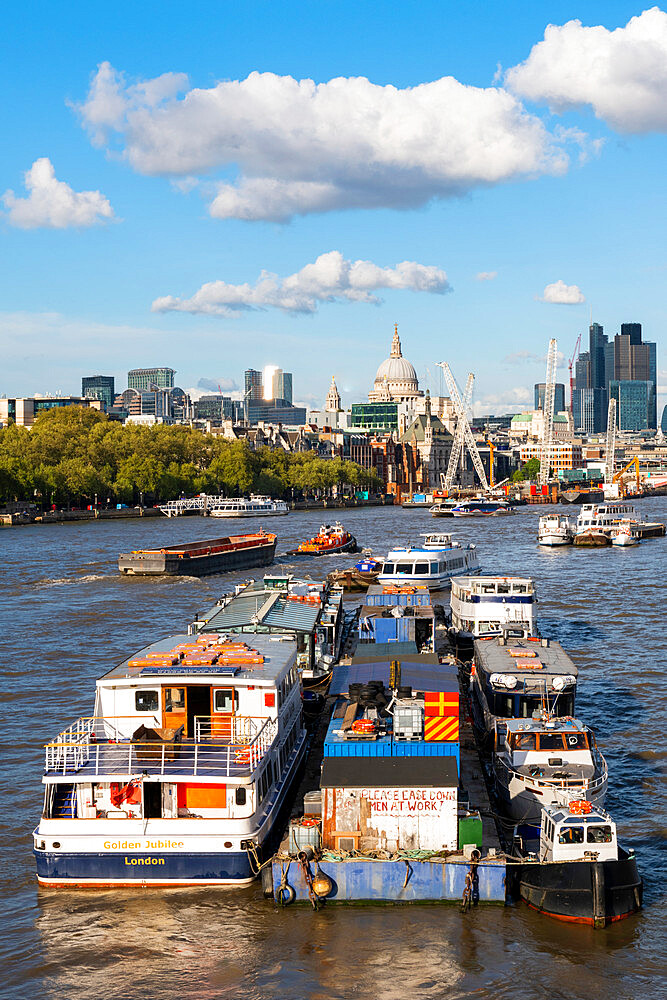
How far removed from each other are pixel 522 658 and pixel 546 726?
292 inches

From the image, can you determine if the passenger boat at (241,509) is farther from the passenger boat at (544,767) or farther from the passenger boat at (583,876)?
the passenger boat at (583,876)

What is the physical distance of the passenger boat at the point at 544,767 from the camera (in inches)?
1016

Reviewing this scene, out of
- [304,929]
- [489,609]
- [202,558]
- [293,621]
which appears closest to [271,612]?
[293,621]

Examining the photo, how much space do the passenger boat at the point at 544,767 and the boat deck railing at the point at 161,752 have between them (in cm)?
570

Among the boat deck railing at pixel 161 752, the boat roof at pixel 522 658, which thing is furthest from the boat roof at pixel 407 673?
the boat deck railing at pixel 161 752

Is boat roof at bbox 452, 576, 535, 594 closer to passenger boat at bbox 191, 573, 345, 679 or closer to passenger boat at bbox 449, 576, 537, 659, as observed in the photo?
passenger boat at bbox 449, 576, 537, 659

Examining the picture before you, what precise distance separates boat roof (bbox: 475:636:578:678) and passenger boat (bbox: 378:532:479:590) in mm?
30811

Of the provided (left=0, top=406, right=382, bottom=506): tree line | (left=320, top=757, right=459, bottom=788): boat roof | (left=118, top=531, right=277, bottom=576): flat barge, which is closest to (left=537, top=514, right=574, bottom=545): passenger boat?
(left=118, top=531, right=277, bottom=576): flat barge

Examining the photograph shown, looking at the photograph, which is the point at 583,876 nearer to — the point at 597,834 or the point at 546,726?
the point at 597,834

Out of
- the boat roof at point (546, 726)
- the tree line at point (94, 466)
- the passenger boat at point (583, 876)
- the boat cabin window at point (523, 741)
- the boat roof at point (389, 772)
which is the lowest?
the passenger boat at point (583, 876)

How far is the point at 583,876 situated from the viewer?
22.2 meters

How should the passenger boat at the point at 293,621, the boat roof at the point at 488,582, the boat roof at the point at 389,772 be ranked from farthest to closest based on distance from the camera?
1. the boat roof at the point at 488,582
2. the passenger boat at the point at 293,621
3. the boat roof at the point at 389,772

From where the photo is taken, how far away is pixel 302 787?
1133 inches

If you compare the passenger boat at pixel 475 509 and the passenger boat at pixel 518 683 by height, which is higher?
the passenger boat at pixel 518 683
